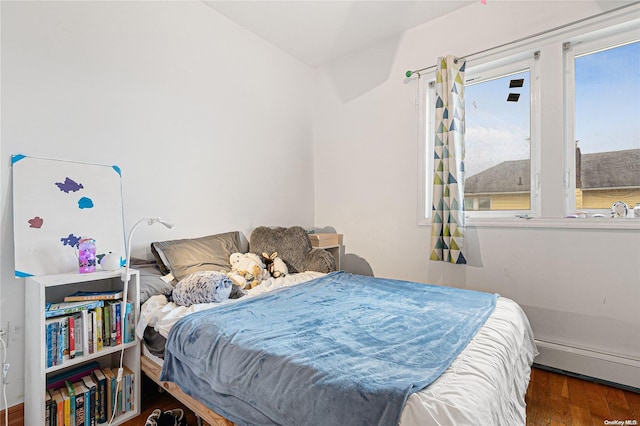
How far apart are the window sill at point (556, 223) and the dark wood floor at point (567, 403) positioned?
3.29 ft

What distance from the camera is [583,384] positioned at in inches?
78.7

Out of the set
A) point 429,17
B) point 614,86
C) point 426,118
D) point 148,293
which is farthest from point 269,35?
point 614,86

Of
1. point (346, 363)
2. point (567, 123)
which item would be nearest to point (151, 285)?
point (346, 363)

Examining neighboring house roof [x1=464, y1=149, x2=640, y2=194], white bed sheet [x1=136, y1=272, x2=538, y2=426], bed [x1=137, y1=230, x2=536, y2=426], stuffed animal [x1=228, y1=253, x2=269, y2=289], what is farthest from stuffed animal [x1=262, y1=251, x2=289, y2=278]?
neighboring house roof [x1=464, y1=149, x2=640, y2=194]

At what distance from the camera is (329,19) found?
270cm

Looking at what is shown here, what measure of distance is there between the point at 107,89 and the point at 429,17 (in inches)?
99.9

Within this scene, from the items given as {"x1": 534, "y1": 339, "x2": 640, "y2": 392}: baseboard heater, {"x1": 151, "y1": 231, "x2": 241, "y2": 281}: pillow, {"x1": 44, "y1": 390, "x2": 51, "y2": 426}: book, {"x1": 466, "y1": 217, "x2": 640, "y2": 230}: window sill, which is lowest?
{"x1": 534, "y1": 339, "x2": 640, "y2": 392}: baseboard heater

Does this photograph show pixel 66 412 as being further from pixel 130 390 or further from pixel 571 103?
pixel 571 103

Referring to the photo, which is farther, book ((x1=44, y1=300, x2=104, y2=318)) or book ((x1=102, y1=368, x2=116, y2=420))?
book ((x1=102, y1=368, x2=116, y2=420))

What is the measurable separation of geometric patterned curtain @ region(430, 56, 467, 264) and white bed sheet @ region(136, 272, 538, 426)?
2.40 ft

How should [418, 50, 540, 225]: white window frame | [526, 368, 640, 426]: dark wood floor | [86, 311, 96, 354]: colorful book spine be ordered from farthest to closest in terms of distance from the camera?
[418, 50, 540, 225]: white window frame < [526, 368, 640, 426]: dark wood floor < [86, 311, 96, 354]: colorful book spine

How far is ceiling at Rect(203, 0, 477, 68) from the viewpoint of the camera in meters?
2.53

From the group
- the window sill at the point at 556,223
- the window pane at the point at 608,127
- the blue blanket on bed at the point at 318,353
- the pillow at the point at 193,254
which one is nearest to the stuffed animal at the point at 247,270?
the pillow at the point at 193,254

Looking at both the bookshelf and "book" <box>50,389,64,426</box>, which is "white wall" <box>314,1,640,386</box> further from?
"book" <box>50,389,64,426</box>
